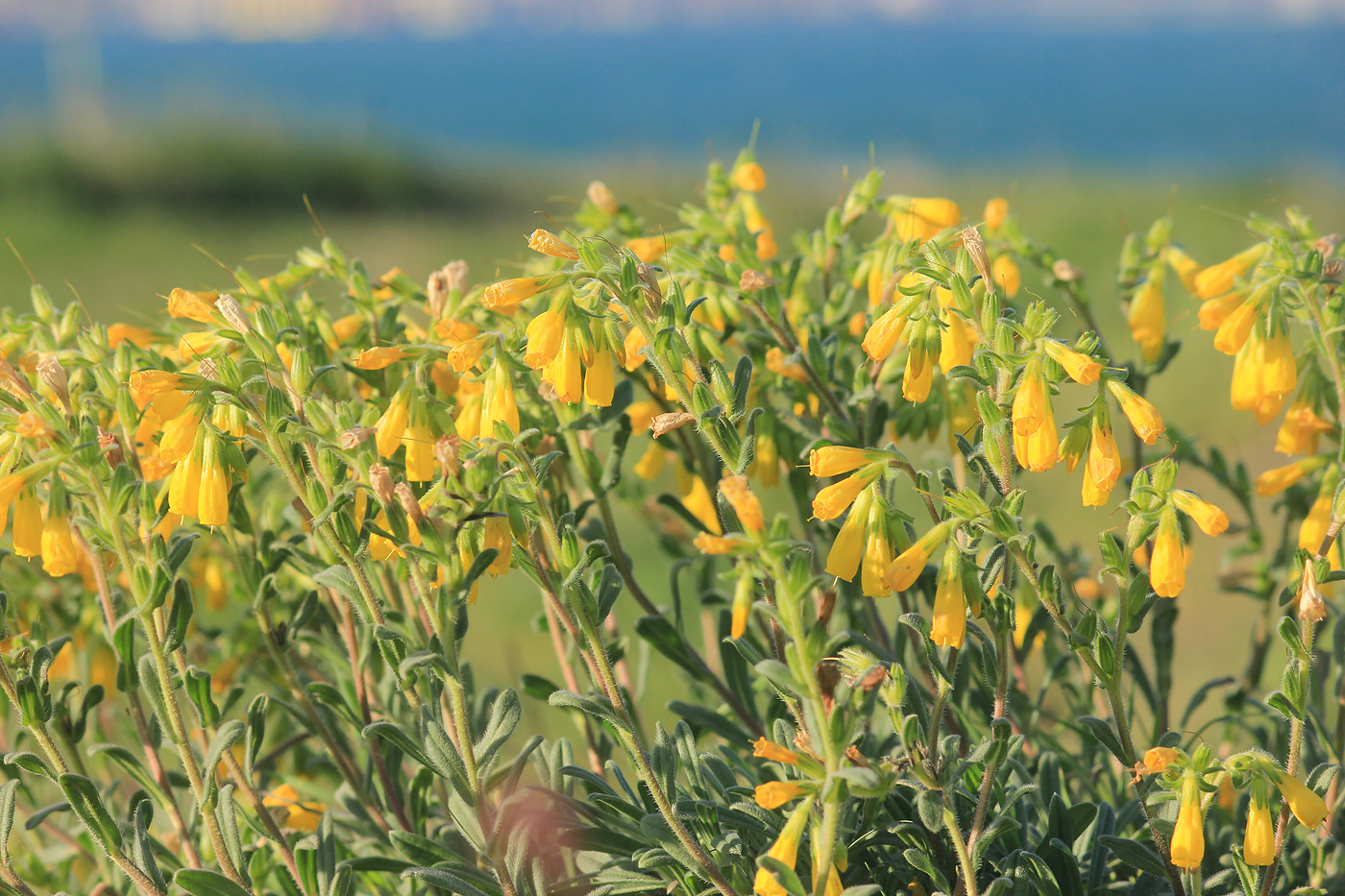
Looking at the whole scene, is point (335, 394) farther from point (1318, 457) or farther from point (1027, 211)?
point (1027, 211)

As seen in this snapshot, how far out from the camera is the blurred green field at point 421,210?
6289 millimetres

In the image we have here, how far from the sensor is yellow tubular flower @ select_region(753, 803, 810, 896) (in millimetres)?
972

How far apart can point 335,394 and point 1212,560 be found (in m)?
3.85

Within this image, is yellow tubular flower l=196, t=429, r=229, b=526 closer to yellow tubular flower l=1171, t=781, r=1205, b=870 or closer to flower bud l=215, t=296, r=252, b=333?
flower bud l=215, t=296, r=252, b=333

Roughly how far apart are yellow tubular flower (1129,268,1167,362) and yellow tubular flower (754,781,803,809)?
1.01 m

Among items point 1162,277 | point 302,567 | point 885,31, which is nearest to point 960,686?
point 1162,277

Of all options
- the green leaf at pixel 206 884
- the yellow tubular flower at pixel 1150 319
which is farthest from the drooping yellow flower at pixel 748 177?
the green leaf at pixel 206 884

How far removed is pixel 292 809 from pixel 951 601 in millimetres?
960

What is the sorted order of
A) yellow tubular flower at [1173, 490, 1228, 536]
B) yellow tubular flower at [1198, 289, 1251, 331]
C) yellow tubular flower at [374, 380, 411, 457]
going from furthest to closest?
yellow tubular flower at [1198, 289, 1251, 331]
yellow tubular flower at [374, 380, 411, 457]
yellow tubular flower at [1173, 490, 1228, 536]

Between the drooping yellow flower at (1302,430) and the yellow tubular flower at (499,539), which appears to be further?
the drooping yellow flower at (1302,430)

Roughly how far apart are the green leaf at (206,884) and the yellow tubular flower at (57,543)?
1.12ft

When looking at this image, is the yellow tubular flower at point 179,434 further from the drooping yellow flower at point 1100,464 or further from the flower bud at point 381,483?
the drooping yellow flower at point 1100,464

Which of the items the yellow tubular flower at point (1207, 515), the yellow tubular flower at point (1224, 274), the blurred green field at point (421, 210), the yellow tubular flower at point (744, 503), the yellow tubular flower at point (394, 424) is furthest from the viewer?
the blurred green field at point (421, 210)

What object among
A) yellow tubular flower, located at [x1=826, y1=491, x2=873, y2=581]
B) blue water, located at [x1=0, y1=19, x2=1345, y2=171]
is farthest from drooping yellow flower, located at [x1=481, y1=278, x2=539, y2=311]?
blue water, located at [x1=0, y1=19, x2=1345, y2=171]
